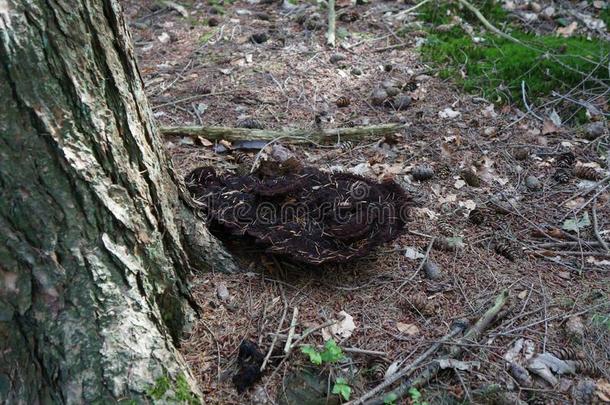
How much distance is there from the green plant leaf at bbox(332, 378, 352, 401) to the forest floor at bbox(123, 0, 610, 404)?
6 cm

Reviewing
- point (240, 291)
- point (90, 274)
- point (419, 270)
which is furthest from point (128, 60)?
point (419, 270)

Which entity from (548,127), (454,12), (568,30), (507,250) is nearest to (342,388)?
(507,250)

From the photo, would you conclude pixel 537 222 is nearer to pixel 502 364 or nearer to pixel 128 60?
pixel 502 364

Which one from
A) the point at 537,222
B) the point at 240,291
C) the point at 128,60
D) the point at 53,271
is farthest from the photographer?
the point at 537,222

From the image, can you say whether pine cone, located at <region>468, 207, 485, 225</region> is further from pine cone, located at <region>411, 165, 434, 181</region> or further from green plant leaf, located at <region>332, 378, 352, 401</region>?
green plant leaf, located at <region>332, 378, 352, 401</region>

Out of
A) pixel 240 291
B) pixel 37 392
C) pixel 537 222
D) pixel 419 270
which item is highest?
pixel 37 392

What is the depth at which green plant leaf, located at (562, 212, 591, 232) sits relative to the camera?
11.4 ft

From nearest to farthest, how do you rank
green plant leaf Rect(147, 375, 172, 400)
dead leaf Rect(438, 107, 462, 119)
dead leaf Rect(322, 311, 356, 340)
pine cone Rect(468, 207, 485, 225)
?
green plant leaf Rect(147, 375, 172, 400)
dead leaf Rect(322, 311, 356, 340)
pine cone Rect(468, 207, 485, 225)
dead leaf Rect(438, 107, 462, 119)

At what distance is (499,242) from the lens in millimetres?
3305

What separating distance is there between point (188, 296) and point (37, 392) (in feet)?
2.51

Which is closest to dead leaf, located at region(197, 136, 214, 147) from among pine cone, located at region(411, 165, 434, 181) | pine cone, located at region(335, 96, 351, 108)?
pine cone, located at region(335, 96, 351, 108)

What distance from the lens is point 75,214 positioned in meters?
1.92

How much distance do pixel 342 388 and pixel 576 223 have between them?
7.15 ft
